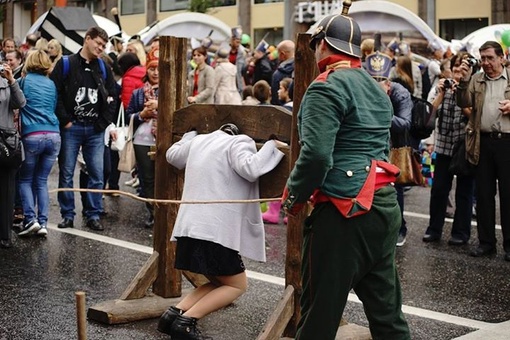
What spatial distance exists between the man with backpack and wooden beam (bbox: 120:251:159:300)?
343 cm

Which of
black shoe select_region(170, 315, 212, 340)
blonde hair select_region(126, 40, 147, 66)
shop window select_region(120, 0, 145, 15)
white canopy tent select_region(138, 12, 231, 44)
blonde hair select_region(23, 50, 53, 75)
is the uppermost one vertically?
shop window select_region(120, 0, 145, 15)

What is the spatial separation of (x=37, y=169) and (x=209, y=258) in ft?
14.5

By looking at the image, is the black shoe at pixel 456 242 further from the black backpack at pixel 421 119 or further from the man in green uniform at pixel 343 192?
the man in green uniform at pixel 343 192

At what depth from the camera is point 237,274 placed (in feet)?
20.2

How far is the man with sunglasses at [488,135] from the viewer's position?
9.36 m

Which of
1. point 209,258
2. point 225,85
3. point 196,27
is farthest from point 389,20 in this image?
point 209,258

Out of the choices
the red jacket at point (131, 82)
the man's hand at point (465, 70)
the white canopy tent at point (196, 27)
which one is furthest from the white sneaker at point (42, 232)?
the white canopy tent at point (196, 27)

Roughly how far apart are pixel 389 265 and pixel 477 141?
4833 millimetres

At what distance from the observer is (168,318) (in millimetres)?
6242

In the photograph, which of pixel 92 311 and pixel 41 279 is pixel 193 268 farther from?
pixel 41 279

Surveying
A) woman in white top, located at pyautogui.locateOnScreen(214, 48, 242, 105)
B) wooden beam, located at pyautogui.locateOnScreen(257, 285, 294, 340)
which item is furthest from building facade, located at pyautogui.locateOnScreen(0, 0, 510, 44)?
wooden beam, located at pyautogui.locateOnScreen(257, 285, 294, 340)

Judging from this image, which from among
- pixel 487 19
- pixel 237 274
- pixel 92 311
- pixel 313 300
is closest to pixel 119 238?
pixel 92 311

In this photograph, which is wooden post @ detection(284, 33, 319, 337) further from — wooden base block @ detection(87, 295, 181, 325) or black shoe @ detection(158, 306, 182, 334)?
wooden base block @ detection(87, 295, 181, 325)

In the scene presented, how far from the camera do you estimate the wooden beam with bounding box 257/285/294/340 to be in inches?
234
